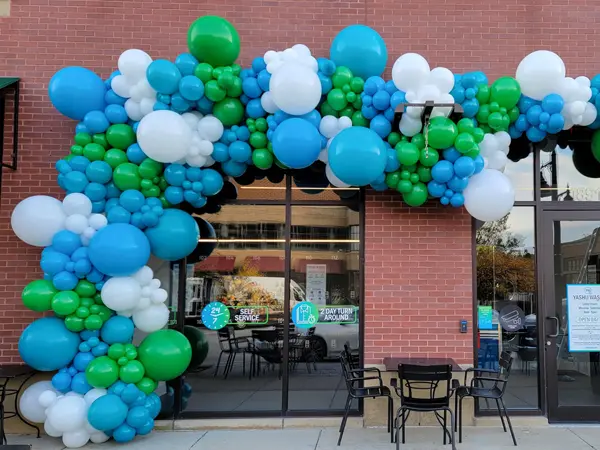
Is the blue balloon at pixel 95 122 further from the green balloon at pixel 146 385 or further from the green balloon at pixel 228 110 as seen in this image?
the green balloon at pixel 146 385

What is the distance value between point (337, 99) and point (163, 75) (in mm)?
1802

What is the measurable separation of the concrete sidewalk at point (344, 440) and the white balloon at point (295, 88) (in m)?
3.50

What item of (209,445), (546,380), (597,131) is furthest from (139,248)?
(597,131)

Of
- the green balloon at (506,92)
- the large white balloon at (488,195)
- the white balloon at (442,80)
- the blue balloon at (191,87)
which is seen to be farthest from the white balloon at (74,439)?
the green balloon at (506,92)

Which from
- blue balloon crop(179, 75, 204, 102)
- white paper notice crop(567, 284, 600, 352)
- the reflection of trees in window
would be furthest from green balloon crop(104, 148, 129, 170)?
white paper notice crop(567, 284, 600, 352)

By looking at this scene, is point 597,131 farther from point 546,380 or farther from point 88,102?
point 88,102

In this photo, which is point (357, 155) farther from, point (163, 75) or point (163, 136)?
point (163, 75)

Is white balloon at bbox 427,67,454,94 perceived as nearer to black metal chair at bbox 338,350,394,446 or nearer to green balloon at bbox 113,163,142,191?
black metal chair at bbox 338,350,394,446

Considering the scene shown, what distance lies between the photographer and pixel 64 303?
5402 mm

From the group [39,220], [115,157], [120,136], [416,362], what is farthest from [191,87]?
[416,362]

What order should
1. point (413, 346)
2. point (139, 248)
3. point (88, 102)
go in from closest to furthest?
point (139, 248)
point (88, 102)
point (413, 346)

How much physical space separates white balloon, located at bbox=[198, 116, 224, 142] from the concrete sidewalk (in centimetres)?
326

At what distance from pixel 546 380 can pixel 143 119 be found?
549cm

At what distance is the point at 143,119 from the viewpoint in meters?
5.48
